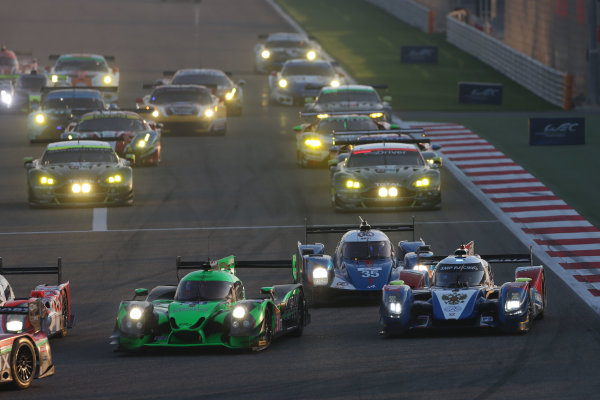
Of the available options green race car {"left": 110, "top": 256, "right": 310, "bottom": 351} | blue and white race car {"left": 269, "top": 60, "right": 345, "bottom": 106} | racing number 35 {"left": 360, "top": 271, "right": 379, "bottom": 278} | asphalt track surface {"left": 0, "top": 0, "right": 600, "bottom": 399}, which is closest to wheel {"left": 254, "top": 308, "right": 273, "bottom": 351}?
green race car {"left": 110, "top": 256, "right": 310, "bottom": 351}

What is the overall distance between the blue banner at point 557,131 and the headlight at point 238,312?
25.8m

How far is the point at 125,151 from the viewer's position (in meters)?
41.9

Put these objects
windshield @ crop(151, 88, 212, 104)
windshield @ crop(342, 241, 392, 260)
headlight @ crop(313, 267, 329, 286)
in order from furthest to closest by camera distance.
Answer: windshield @ crop(151, 88, 212, 104)
windshield @ crop(342, 241, 392, 260)
headlight @ crop(313, 267, 329, 286)

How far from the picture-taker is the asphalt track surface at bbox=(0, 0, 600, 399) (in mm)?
19125

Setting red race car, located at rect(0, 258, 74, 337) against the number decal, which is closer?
red race car, located at rect(0, 258, 74, 337)

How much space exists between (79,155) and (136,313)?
15978 mm

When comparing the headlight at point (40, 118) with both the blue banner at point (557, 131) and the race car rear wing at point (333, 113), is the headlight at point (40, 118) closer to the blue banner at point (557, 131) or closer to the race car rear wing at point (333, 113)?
the race car rear wing at point (333, 113)

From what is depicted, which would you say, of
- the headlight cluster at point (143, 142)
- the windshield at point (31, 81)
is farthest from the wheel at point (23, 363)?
the windshield at point (31, 81)

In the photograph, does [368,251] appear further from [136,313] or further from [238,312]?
[136,313]

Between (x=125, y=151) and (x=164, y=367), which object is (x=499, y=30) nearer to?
(x=125, y=151)

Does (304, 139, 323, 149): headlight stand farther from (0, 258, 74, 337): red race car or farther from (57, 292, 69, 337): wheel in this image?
(57, 292, 69, 337): wheel

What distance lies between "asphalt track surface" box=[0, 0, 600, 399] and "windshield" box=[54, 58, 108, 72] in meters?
1.65

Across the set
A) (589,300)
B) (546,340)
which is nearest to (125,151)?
(589,300)

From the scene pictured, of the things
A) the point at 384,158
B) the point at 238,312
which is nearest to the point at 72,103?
the point at 384,158
